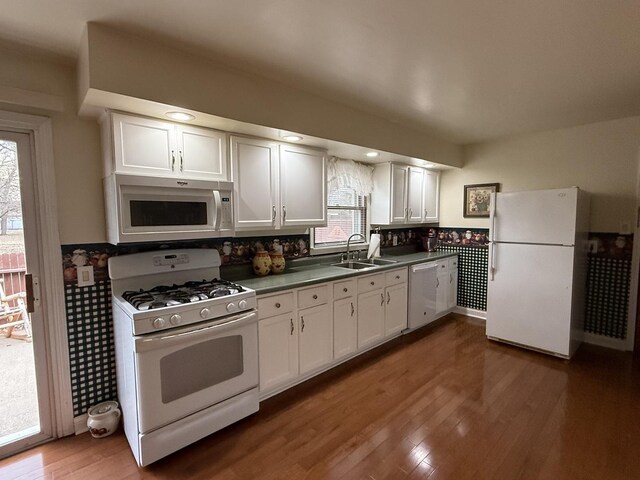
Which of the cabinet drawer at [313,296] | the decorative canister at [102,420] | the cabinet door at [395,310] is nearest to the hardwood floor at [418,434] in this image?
the decorative canister at [102,420]

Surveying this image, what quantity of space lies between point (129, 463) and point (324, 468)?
1142 millimetres

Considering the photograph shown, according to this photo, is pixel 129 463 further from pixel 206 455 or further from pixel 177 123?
pixel 177 123

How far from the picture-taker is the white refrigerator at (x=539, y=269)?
3051 mm

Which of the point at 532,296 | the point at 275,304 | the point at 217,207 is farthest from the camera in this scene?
the point at 532,296

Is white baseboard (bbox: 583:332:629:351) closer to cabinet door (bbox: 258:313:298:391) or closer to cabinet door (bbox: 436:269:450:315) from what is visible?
cabinet door (bbox: 436:269:450:315)

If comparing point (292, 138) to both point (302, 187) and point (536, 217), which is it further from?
point (536, 217)

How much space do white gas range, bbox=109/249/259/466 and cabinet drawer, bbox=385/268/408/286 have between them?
5.36 ft

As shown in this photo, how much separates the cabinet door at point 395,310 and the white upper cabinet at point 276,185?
1119mm

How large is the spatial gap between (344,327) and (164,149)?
2053 millimetres

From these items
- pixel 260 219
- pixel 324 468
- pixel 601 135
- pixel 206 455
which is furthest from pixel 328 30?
pixel 601 135

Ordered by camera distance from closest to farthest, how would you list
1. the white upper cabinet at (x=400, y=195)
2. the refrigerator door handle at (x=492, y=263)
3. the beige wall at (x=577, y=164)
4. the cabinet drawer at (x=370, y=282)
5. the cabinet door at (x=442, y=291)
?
the cabinet drawer at (x=370, y=282), the beige wall at (x=577, y=164), the refrigerator door handle at (x=492, y=263), the white upper cabinet at (x=400, y=195), the cabinet door at (x=442, y=291)

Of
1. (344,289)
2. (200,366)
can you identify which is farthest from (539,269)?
(200,366)

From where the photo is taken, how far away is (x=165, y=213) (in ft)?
6.95

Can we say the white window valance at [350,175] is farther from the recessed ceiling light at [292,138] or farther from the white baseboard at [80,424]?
the white baseboard at [80,424]
